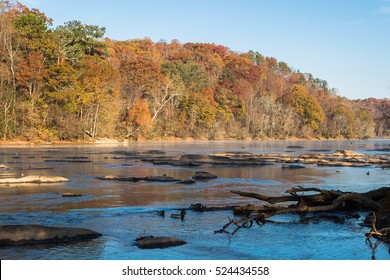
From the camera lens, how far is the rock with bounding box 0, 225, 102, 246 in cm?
869

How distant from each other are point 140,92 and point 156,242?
233 ft

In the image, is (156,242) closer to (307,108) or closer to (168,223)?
(168,223)

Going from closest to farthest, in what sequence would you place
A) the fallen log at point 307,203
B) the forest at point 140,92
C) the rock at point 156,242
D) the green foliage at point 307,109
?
1. the rock at point 156,242
2. the fallen log at point 307,203
3. the forest at point 140,92
4. the green foliage at point 307,109

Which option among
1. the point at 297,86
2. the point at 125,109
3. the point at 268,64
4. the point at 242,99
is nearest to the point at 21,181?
the point at 125,109

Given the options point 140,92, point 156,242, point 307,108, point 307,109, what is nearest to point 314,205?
point 156,242

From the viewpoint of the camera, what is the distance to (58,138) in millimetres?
61062

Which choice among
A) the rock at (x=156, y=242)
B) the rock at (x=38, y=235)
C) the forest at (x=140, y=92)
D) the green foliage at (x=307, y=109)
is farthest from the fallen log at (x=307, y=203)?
the green foliage at (x=307, y=109)

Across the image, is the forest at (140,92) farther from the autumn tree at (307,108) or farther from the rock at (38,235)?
the rock at (38,235)

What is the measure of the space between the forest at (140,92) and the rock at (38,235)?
48.8m

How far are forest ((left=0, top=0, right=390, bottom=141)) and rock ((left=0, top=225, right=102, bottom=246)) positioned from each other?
4878 centimetres

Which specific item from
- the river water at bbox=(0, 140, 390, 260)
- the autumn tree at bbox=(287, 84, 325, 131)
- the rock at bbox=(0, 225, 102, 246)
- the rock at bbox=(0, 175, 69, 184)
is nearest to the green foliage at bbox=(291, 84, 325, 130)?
the autumn tree at bbox=(287, 84, 325, 131)

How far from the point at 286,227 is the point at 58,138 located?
54.1 meters

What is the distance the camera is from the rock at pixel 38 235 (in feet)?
28.5
